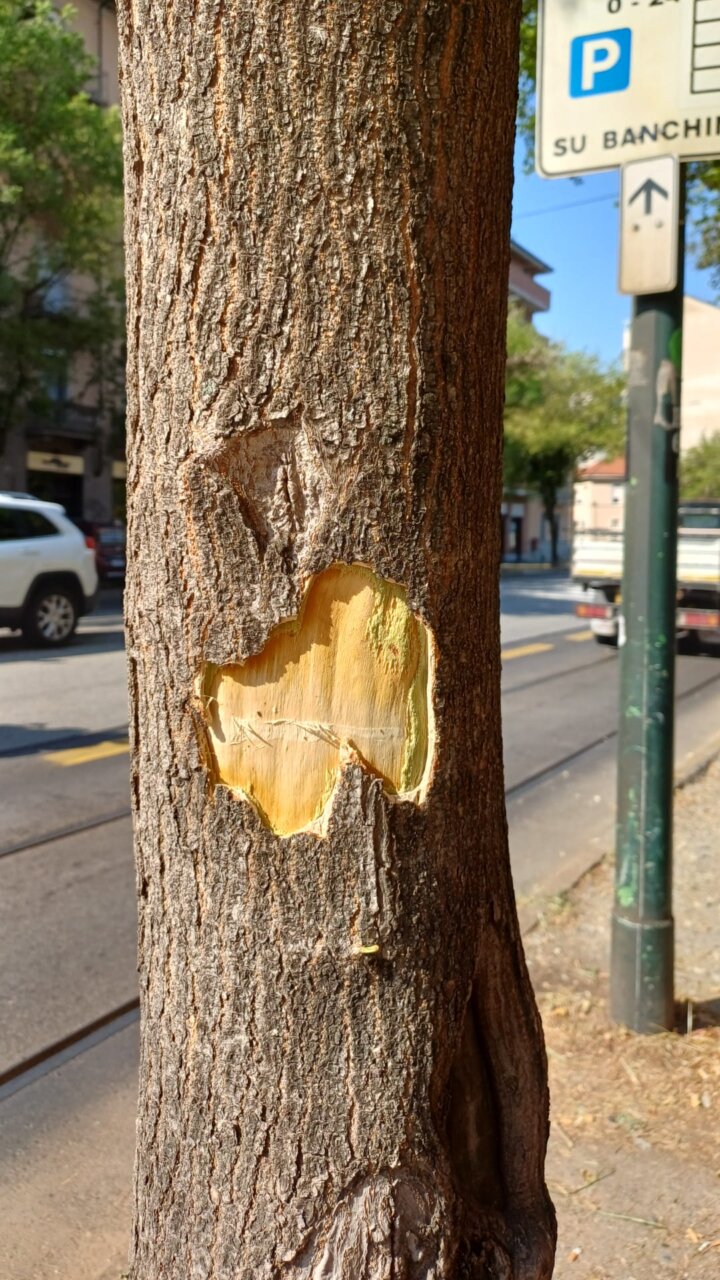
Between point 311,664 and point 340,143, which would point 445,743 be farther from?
point 340,143

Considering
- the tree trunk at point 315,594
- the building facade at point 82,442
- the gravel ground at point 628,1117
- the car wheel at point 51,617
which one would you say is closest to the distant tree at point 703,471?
the building facade at point 82,442

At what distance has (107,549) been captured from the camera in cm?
1912

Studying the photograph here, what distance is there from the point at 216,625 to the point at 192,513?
0.52ft

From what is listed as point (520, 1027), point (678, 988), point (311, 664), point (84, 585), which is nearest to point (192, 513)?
point (311, 664)

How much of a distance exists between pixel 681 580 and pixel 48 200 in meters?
13.7

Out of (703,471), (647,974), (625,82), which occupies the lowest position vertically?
(647,974)

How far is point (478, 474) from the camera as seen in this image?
1.52 m

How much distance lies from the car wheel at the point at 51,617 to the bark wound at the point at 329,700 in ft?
38.6

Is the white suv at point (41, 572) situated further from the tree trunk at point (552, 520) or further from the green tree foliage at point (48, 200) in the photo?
the tree trunk at point (552, 520)

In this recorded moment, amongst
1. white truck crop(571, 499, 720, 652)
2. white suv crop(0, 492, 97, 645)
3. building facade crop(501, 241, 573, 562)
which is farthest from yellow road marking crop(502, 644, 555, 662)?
building facade crop(501, 241, 573, 562)

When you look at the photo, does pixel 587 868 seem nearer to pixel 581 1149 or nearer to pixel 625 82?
pixel 581 1149

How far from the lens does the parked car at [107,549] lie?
1891cm

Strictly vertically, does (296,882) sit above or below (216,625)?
below

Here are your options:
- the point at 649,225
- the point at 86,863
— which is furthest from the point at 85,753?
the point at 649,225
